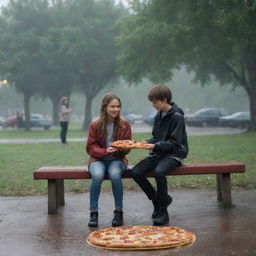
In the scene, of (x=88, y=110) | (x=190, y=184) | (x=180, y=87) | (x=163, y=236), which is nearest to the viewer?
(x=163, y=236)

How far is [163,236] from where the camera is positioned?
5324 mm

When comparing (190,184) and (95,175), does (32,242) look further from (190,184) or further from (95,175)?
(190,184)

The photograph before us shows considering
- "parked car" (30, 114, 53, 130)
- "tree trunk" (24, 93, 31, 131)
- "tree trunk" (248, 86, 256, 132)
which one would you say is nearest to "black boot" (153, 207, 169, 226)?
"tree trunk" (248, 86, 256, 132)

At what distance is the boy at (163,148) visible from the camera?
622 centimetres

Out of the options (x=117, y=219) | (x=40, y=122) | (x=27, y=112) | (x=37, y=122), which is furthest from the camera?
(x=37, y=122)

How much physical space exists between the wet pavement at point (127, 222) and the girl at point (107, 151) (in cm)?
36

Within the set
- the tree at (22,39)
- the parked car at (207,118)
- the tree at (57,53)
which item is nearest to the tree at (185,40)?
the tree at (57,53)

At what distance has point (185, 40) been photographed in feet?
85.1

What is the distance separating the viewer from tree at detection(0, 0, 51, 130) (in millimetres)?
39281

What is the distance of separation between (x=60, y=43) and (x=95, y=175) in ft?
110

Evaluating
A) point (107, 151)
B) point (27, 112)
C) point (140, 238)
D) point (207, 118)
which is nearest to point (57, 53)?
point (27, 112)

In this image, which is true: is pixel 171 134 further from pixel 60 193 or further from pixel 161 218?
pixel 60 193

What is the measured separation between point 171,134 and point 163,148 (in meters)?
0.21

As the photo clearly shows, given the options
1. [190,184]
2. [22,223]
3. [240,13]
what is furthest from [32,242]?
[240,13]
